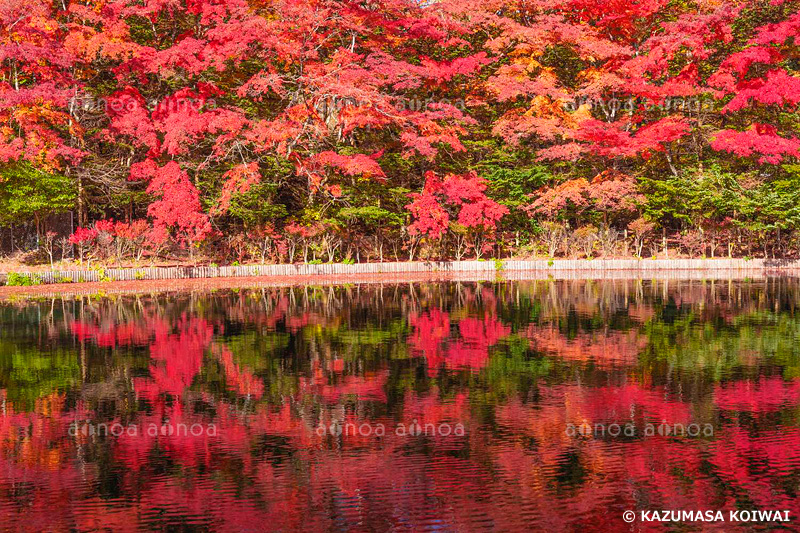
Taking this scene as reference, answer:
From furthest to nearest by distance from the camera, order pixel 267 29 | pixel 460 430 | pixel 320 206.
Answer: pixel 320 206, pixel 267 29, pixel 460 430

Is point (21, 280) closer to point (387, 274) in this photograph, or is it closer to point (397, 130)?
point (387, 274)

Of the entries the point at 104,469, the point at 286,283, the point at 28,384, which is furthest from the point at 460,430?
the point at 286,283

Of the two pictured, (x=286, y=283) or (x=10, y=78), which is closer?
(x=286, y=283)

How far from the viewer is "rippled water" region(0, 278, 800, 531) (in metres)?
7.80

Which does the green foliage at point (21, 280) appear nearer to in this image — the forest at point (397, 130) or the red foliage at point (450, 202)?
the forest at point (397, 130)

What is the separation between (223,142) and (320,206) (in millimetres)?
4714

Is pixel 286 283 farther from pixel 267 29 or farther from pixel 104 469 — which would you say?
pixel 104 469

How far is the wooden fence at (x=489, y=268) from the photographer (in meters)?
30.7

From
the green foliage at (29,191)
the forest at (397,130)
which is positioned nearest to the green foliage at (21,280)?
the forest at (397,130)

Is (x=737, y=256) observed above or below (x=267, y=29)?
below

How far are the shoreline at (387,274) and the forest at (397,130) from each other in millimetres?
1700

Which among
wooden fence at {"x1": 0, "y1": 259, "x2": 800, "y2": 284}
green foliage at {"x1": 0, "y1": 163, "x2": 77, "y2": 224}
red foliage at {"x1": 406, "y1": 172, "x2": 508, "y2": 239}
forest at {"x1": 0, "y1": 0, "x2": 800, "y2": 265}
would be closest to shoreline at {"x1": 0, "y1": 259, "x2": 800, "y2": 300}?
wooden fence at {"x1": 0, "y1": 259, "x2": 800, "y2": 284}

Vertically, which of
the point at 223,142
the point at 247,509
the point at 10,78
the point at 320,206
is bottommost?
the point at 247,509

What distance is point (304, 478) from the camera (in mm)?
8562
